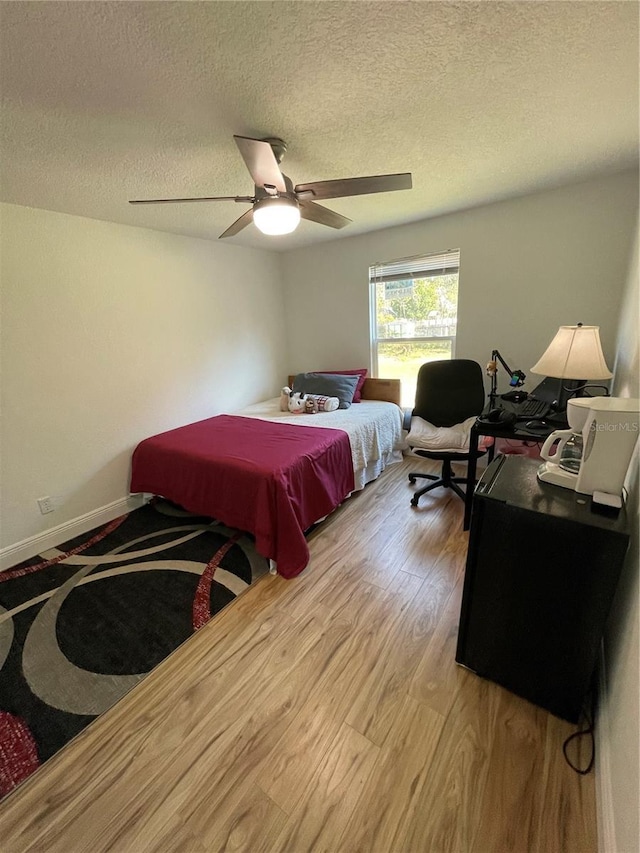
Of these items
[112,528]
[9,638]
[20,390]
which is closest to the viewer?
[9,638]

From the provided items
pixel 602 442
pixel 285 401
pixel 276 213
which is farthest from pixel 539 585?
pixel 285 401

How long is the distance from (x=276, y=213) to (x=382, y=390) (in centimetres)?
222

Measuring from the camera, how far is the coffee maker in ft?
3.56

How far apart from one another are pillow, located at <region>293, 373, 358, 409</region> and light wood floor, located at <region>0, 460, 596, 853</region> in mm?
2025

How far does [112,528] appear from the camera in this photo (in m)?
2.57

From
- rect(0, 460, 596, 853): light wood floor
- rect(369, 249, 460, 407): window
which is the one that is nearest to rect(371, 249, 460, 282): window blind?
rect(369, 249, 460, 407): window

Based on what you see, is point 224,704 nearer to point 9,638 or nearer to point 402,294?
point 9,638

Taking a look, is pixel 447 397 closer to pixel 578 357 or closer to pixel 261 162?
pixel 578 357

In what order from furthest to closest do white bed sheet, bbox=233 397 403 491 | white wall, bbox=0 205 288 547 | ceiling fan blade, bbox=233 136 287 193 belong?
white bed sheet, bbox=233 397 403 491 → white wall, bbox=0 205 288 547 → ceiling fan blade, bbox=233 136 287 193

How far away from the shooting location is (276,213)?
159 centimetres

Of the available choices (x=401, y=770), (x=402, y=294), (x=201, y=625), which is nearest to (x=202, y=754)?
(x=201, y=625)

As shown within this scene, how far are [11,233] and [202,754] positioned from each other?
9.52 ft

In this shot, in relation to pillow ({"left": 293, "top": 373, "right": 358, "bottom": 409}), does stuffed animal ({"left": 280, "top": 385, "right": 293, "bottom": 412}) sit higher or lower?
lower

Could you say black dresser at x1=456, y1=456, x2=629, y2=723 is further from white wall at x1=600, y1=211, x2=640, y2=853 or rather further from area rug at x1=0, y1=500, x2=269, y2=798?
area rug at x1=0, y1=500, x2=269, y2=798
